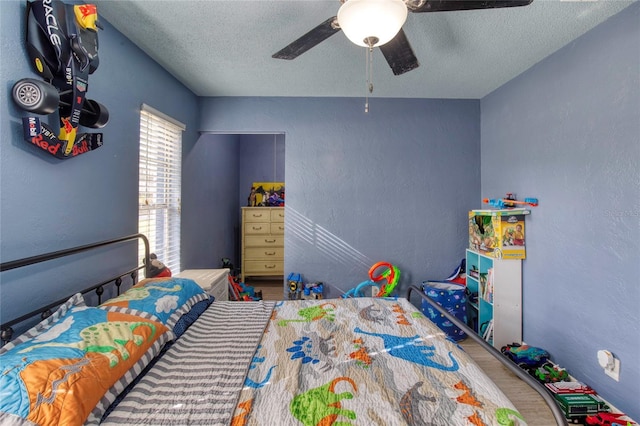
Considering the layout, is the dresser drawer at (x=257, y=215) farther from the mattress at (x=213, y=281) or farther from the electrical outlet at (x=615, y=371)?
the electrical outlet at (x=615, y=371)

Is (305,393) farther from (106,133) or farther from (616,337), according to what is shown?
(616,337)

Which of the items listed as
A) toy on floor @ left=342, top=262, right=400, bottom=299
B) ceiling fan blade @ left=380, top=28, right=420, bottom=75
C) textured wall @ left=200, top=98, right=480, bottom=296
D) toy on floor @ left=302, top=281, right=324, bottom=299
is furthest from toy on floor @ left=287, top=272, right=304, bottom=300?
ceiling fan blade @ left=380, top=28, right=420, bottom=75

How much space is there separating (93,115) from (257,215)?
3000 mm

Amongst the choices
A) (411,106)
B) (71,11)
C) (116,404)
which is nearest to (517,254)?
(411,106)

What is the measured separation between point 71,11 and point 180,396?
1.95 meters

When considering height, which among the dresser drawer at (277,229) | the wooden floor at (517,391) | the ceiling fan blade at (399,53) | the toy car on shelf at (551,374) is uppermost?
the ceiling fan blade at (399,53)

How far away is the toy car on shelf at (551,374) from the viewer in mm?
2096

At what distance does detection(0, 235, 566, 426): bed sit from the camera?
3.04ft

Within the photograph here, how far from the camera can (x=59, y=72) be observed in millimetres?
1454

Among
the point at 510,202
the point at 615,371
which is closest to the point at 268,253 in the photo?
the point at 510,202

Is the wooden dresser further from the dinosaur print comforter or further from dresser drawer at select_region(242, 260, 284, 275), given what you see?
the dinosaur print comforter

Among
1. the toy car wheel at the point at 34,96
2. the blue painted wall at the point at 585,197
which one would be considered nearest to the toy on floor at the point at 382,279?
the blue painted wall at the point at 585,197

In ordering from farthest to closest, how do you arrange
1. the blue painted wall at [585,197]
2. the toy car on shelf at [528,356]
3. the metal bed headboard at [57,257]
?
the toy car on shelf at [528,356] → the blue painted wall at [585,197] → the metal bed headboard at [57,257]

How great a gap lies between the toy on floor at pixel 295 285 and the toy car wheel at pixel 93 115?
2.20 m
